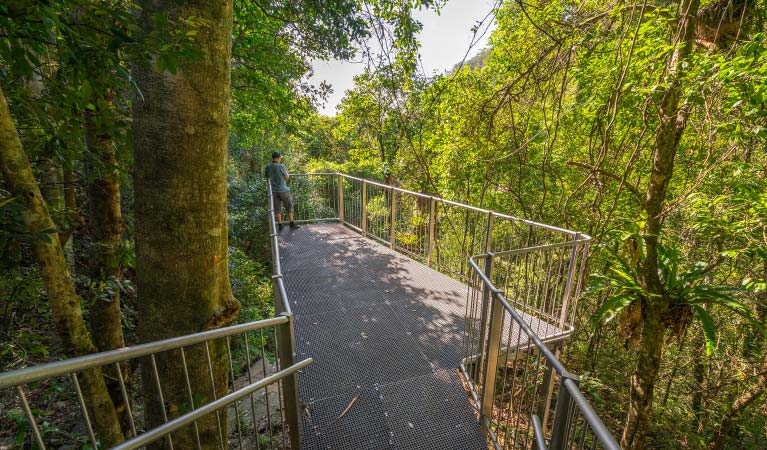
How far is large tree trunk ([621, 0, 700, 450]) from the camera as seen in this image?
142 inches

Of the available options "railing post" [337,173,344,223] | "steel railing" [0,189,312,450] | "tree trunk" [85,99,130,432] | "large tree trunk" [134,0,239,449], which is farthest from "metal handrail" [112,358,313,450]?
"railing post" [337,173,344,223]

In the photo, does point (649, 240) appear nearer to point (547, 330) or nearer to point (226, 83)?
point (547, 330)

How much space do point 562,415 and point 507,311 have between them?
1927 millimetres

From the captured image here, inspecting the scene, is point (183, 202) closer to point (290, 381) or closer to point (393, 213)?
point (290, 381)

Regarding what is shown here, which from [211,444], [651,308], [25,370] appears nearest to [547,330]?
[651,308]

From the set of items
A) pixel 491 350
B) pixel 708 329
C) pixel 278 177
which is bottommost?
pixel 708 329

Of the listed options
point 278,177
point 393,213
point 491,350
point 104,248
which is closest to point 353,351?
point 491,350

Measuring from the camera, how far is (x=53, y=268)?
1.89 m

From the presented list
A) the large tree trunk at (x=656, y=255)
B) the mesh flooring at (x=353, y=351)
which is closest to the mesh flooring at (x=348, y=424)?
the mesh flooring at (x=353, y=351)

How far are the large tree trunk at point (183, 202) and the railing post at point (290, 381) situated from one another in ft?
1.49

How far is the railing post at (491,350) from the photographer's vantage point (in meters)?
2.61

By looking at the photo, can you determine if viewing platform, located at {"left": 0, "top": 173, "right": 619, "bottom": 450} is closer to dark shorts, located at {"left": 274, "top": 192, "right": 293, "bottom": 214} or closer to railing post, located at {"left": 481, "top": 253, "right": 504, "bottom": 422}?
railing post, located at {"left": 481, "top": 253, "right": 504, "bottom": 422}

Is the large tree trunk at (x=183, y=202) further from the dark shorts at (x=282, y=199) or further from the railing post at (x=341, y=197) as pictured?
Answer: the railing post at (x=341, y=197)

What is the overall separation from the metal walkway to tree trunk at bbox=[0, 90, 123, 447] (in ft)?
4.69
